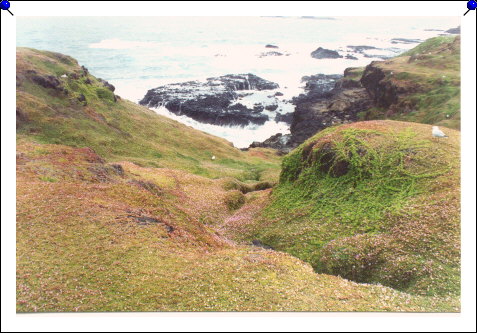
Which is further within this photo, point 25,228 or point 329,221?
point 329,221

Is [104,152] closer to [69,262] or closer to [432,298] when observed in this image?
[69,262]

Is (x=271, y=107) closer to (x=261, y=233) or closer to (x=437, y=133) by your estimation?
(x=437, y=133)

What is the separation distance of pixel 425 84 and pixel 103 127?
49.5 metres

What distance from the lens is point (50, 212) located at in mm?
16641

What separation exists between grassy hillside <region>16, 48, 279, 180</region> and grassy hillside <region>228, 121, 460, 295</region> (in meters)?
21.1

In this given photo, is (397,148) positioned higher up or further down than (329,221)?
higher up

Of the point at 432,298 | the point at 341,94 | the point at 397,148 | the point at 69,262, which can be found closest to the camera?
the point at 432,298

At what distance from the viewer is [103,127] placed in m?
46.9

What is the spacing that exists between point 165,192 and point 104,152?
55.3ft

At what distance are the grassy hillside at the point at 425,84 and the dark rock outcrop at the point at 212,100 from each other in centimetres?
3104

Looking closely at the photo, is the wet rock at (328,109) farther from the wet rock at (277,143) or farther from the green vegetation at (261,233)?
the green vegetation at (261,233)

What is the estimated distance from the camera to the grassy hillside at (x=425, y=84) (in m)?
40.0

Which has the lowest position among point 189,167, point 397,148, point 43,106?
point 189,167

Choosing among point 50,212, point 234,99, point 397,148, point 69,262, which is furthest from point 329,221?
point 234,99
